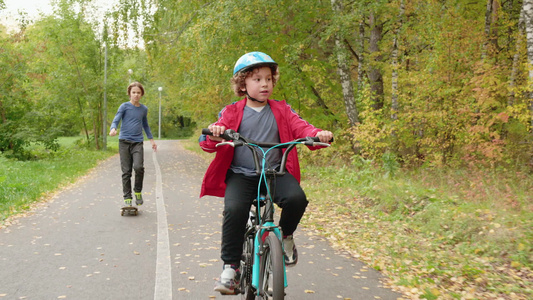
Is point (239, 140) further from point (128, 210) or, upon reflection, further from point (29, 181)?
point (29, 181)

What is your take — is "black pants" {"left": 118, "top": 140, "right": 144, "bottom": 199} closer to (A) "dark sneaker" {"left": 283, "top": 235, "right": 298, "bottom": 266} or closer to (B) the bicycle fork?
(A) "dark sneaker" {"left": 283, "top": 235, "right": 298, "bottom": 266}

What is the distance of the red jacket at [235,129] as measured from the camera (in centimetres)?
370

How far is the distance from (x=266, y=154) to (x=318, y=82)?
12794mm

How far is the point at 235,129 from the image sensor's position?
3.76 metres

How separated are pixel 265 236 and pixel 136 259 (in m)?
2.61

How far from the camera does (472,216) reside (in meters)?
6.64

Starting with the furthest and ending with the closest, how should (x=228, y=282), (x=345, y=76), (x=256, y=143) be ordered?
(x=345, y=76) → (x=228, y=282) → (x=256, y=143)

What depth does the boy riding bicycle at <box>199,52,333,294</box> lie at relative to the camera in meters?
3.56

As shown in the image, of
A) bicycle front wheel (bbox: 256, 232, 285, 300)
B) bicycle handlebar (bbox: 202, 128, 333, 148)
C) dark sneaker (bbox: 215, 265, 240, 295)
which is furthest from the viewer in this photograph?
dark sneaker (bbox: 215, 265, 240, 295)

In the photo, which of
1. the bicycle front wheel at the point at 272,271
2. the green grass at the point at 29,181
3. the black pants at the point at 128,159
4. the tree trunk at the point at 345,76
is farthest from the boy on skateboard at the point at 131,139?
the tree trunk at the point at 345,76

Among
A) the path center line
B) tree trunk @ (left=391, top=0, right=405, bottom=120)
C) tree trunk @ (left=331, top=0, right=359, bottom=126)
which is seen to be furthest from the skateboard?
tree trunk @ (left=391, top=0, right=405, bottom=120)

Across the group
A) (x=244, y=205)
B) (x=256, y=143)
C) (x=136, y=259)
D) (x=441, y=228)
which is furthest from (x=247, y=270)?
(x=441, y=228)

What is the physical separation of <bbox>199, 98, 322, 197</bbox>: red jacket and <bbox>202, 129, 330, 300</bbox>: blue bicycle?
22cm

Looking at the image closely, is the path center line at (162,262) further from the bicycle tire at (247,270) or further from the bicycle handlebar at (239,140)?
the bicycle handlebar at (239,140)
